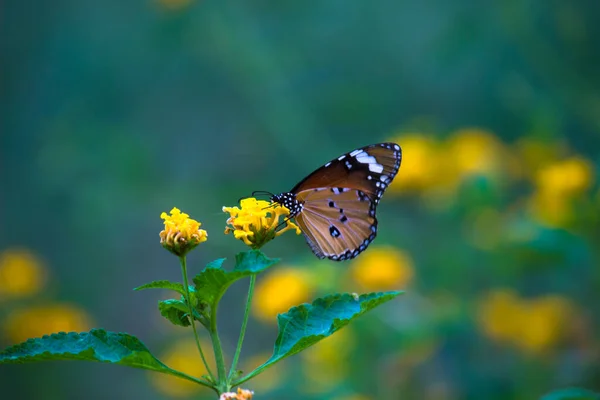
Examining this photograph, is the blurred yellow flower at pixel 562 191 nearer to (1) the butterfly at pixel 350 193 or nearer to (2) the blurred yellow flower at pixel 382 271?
(2) the blurred yellow flower at pixel 382 271

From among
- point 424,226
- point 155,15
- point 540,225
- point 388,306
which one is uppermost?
point 155,15

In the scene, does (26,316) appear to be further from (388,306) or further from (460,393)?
(460,393)

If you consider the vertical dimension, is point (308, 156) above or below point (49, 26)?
below

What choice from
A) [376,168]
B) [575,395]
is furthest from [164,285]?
[376,168]

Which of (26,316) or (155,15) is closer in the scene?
(26,316)

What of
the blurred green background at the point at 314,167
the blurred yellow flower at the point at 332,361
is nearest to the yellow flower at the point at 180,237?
the blurred green background at the point at 314,167

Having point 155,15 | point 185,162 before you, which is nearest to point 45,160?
point 155,15

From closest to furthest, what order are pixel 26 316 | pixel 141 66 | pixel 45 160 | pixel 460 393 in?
pixel 460 393 → pixel 26 316 → pixel 45 160 → pixel 141 66

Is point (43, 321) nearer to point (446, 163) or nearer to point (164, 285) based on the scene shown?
point (446, 163)
